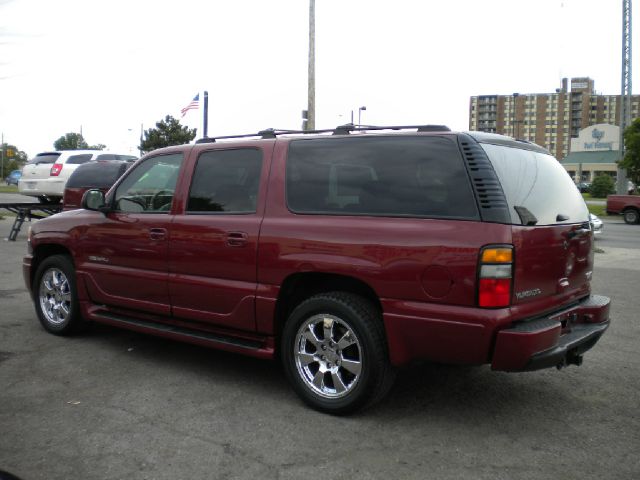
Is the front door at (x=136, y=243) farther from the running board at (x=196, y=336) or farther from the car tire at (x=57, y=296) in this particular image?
the car tire at (x=57, y=296)

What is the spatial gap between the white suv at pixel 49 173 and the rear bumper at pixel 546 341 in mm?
15991

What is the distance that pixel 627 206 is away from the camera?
2605 cm

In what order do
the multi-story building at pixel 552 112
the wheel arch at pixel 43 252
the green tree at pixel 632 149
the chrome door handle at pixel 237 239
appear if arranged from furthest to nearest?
1. the multi-story building at pixel 552 112
2. the green tree at pixel 632 149
3. the wheel arch at pixel 43 252
4. the chrome door handle at pixel 237 239

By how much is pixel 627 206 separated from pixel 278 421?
83.8 ft

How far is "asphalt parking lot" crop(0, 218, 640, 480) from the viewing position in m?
3.36

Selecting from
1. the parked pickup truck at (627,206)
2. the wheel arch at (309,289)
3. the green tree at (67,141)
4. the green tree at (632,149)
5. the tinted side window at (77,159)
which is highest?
the green tree at (67,141)

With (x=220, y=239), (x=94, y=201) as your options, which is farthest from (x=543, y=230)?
(x=94, y=201)

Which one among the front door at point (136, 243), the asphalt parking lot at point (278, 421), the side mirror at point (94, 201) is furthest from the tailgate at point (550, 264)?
the side mirror at point (94, 201)

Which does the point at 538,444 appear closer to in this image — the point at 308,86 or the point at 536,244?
the point at 536,244

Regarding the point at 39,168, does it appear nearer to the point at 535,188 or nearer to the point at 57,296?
the point at 57,296

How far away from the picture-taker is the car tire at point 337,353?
12.8 ft

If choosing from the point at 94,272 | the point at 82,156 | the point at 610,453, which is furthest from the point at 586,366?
the point at 82,156

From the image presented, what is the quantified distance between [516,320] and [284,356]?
1.54 m

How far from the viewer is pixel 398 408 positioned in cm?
425
